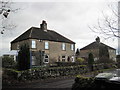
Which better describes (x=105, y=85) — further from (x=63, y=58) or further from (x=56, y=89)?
(x=63, y=58)

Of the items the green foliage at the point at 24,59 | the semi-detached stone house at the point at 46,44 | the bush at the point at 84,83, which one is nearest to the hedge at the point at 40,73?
the green foliage at the point at 24,59

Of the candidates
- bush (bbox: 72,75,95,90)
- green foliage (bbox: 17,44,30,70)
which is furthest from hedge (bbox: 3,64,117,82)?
bush (bbox: 72,75,95,90)

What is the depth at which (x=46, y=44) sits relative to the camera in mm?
33125

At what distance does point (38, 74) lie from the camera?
16.4m

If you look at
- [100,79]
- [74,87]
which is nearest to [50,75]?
[74,87]

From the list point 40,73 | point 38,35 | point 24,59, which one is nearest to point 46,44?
point 38,35

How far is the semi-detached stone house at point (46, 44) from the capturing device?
31.0m

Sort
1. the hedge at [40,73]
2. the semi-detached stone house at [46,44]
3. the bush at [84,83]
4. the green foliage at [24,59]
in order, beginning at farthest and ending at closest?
the semi-detached stone house at [46,44] < the green foliage at [24,59] < the hedge at [40,73] < the bush at [84,83]

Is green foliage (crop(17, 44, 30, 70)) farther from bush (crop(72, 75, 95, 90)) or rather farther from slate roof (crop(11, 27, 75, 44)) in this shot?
slate roof (crop(11, 27, 75, 44))

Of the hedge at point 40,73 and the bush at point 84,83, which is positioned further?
the hedge at point 40,73

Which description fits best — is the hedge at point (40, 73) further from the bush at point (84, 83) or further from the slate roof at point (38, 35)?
the slate roof at point (38, 35)

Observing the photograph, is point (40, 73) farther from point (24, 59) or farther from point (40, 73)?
point (24, 59)

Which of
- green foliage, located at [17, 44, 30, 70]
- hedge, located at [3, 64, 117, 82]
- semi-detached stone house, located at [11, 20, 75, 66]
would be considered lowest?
hedge, located at [3, 64, 117, 82]

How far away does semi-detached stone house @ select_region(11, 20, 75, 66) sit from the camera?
31.0 meters
